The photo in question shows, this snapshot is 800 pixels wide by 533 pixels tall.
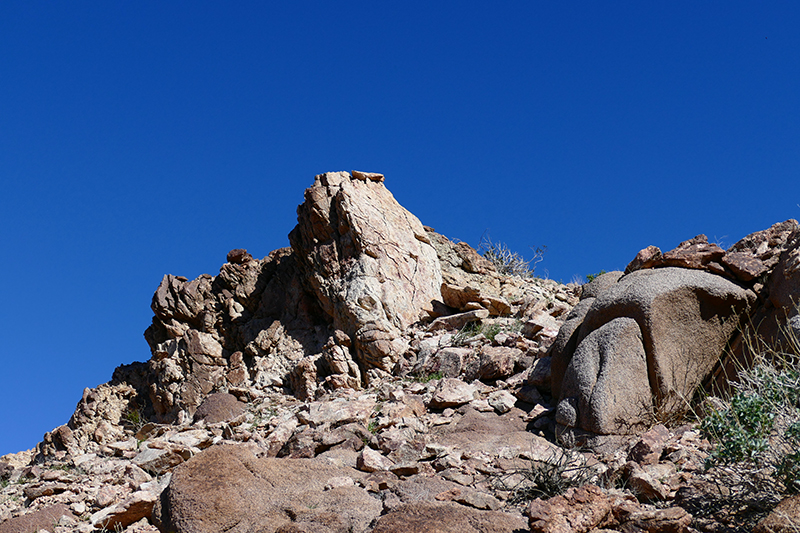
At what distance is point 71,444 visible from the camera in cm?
1409

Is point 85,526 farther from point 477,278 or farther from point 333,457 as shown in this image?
point 477,278

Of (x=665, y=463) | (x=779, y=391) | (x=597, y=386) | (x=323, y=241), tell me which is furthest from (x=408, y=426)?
(x=323, y=241)

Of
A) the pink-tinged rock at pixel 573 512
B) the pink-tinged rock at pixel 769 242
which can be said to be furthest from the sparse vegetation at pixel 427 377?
the pink-tinged rock at pixel 573 512

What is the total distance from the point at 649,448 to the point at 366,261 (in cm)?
825

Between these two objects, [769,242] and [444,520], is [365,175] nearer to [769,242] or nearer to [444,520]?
[769,242]

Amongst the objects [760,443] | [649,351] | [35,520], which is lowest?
[760,443]

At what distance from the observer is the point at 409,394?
34.9 ft

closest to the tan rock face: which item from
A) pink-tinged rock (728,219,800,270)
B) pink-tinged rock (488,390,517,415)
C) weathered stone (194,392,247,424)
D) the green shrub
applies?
weathered stone (194,392,247,424)

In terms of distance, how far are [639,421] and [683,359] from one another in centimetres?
99

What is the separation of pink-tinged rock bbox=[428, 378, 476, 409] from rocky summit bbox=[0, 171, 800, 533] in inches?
1.6

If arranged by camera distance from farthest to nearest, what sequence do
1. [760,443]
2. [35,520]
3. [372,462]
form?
[35,520] → [372,462] → [760,443]

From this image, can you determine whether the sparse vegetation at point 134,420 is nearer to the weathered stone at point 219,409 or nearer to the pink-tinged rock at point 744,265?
the weathered stone at point 219,409

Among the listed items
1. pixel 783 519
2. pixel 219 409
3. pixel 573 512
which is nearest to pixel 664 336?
pixel 573 512

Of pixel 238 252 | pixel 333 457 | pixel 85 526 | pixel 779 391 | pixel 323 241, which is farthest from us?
pixel 238 252
